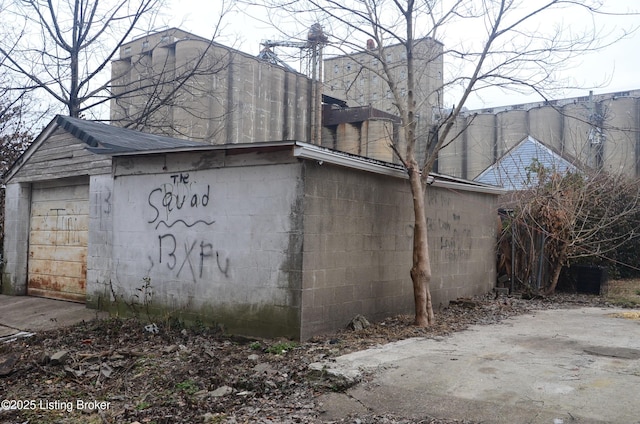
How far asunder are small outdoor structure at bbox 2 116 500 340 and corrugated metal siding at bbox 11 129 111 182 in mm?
39

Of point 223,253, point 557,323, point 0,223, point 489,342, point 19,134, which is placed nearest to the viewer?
point 489,342

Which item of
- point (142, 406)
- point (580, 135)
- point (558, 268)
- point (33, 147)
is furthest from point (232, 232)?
point (580, 135)

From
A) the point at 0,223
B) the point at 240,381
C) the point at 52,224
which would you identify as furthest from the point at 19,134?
the point at 240,381

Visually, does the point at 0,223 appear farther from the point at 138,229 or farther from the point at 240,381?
the point at 240,381

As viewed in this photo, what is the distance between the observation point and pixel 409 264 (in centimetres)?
916

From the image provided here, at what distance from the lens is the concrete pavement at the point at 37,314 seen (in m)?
8.85

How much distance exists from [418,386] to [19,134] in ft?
49.3

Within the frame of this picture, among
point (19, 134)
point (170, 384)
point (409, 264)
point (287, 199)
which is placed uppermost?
point (19, 134)

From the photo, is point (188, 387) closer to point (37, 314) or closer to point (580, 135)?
point (37, 314)

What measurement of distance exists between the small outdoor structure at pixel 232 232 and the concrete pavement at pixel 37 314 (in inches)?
12.1

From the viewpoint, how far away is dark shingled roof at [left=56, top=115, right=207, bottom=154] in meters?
9.10

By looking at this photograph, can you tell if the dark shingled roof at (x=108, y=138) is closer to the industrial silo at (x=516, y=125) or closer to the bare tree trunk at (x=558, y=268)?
the bare tree trunk at (x=558, y=268)

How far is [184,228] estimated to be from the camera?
8.16 metres

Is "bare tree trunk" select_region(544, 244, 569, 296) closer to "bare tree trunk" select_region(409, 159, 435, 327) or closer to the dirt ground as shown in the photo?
the dirt ground
